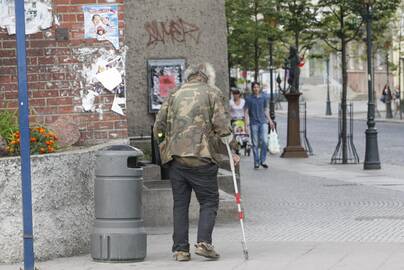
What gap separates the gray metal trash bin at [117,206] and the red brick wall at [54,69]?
5.41ft

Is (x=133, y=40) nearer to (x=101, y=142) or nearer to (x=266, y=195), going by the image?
(x=266, y=195)

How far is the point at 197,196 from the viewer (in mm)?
9914

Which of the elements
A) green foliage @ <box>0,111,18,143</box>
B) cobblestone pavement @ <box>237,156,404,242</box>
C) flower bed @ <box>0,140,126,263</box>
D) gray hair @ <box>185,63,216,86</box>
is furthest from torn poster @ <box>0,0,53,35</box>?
cobblestone pavement @ <box>237,156,404,242</box>

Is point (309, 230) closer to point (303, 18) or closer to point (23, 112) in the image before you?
point (23, 112)

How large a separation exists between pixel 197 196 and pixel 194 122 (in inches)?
26.4

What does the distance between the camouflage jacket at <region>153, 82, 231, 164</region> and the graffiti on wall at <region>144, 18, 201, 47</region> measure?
276 inches

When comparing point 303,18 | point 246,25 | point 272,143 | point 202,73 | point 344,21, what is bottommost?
point 272,143

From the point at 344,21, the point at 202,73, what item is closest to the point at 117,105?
the point at 202,73

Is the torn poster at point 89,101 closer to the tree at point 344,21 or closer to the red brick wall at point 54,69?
the red brick wall at point 54,69

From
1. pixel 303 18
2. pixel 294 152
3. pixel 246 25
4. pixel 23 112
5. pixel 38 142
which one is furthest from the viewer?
pixel 246 25

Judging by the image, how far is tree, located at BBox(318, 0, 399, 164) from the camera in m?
25.2

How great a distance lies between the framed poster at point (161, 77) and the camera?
1688 centimetres

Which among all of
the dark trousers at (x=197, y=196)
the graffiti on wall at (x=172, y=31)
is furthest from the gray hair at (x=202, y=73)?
the graffiti on wall at (x=172, y=31)

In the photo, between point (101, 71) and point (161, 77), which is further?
point (161, 77)
